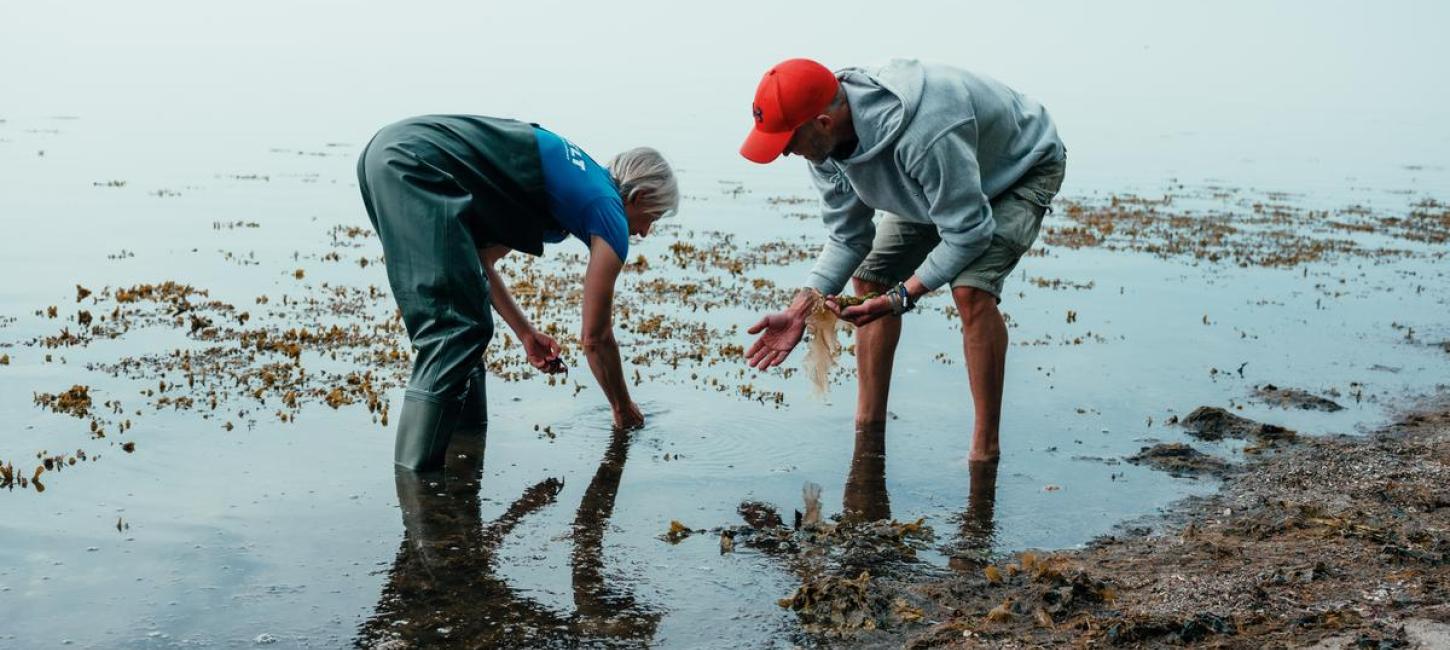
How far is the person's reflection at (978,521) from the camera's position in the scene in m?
5.07

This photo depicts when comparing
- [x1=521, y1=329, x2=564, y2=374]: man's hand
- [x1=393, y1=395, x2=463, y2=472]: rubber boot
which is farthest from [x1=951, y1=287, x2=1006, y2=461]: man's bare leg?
[x1=393, y1=395, x2=463, y2=472]: rubber boot

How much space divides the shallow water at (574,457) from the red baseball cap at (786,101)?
1.50 metres

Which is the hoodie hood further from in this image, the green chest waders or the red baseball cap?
the green chest waders

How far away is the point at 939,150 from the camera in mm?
5285

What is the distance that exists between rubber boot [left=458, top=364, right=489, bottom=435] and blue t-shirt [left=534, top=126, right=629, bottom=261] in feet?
4.03

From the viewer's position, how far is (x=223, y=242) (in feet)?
43.4

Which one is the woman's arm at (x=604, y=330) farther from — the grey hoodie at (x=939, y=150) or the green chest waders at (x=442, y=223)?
the grey hoodie at (x=939, y=150)

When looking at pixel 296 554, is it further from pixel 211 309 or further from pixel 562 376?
pixel 211 309

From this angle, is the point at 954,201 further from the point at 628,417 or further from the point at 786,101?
the point at 628,417

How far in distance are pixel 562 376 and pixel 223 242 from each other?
262 inches

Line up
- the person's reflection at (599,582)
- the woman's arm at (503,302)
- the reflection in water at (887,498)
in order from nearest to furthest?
the person's reflection at (599,582), the reflection in water at (887,498), the woman's arm at (503,302)

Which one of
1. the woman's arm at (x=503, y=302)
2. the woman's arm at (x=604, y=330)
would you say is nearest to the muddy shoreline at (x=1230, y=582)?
the woman's arm at (x=604, y=330)

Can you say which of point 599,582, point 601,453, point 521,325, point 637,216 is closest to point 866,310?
point 637,216

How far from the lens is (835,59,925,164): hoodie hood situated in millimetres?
5266
